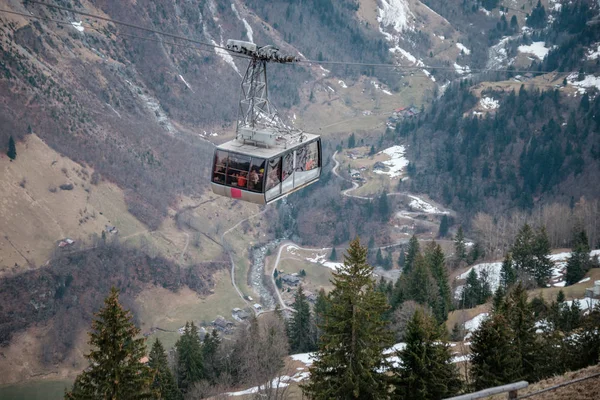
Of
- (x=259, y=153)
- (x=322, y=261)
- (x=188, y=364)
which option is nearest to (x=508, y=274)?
(x=188, y=364)

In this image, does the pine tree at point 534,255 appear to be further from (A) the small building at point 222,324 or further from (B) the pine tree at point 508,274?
(A) the small building at point 222,324

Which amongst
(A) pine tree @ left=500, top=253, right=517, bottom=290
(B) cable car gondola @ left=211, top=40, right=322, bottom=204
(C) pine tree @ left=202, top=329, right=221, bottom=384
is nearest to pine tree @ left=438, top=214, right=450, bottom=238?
(A) pine tree @ left=500, top=253, right=517, bottom=290

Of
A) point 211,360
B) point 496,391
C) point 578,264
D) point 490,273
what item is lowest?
point 496,391

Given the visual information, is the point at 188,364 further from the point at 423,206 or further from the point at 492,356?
the point at 423,206

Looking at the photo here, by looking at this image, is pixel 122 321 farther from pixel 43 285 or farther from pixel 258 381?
pixel 43 285

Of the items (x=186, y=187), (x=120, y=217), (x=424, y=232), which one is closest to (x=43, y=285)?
(x=120, y=217)
